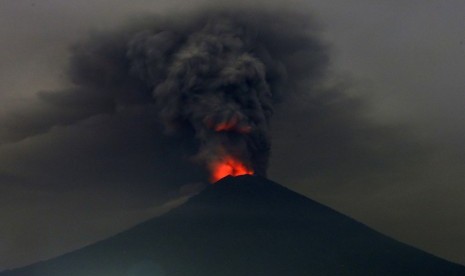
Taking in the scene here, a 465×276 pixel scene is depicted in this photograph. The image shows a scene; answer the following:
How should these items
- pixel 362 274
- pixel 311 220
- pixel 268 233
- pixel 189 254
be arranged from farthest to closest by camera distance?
pixel 311 220 < pixel 268 233 < pixel 189 254 < pixel 362 274

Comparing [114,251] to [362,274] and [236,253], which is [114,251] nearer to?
[236,253]

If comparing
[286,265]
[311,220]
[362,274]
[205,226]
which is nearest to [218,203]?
[205,226]

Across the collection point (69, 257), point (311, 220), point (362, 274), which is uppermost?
point (311, 220)

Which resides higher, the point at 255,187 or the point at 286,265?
the point at 255,187

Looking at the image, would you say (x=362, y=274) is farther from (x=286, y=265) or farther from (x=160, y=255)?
(x=160, y=255)

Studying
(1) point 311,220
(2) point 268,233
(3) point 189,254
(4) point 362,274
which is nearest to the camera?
(4) point 362,274

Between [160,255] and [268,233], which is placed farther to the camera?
[268,233]

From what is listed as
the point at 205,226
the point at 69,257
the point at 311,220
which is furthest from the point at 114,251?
the point at 311,220
